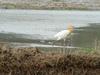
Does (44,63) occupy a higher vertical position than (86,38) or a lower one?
higher

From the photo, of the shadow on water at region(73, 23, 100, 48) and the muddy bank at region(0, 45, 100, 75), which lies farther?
the shadow on water at region(73, 23, 100, 48)

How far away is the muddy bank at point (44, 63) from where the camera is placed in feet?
27.5

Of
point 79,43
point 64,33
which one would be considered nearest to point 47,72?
point 64,33

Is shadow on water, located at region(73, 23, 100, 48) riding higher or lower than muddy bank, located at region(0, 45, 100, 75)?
lower

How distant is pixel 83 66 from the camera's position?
8.53 meters

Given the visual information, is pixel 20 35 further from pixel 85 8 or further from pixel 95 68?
pixel 85 8

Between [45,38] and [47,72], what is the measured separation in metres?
9.82

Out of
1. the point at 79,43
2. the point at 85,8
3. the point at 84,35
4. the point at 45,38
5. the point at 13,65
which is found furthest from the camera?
the point at 85,8

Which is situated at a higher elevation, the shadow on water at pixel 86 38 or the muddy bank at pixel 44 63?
the muddy bank at pixel 44 63

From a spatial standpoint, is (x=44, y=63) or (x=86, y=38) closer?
(x=44, y=63)

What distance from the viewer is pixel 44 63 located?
843cm

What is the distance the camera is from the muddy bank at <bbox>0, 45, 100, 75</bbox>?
329 inches

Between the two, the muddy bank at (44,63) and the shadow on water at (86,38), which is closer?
the muddy bank at (44,63)

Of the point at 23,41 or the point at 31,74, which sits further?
the point at 23,41
